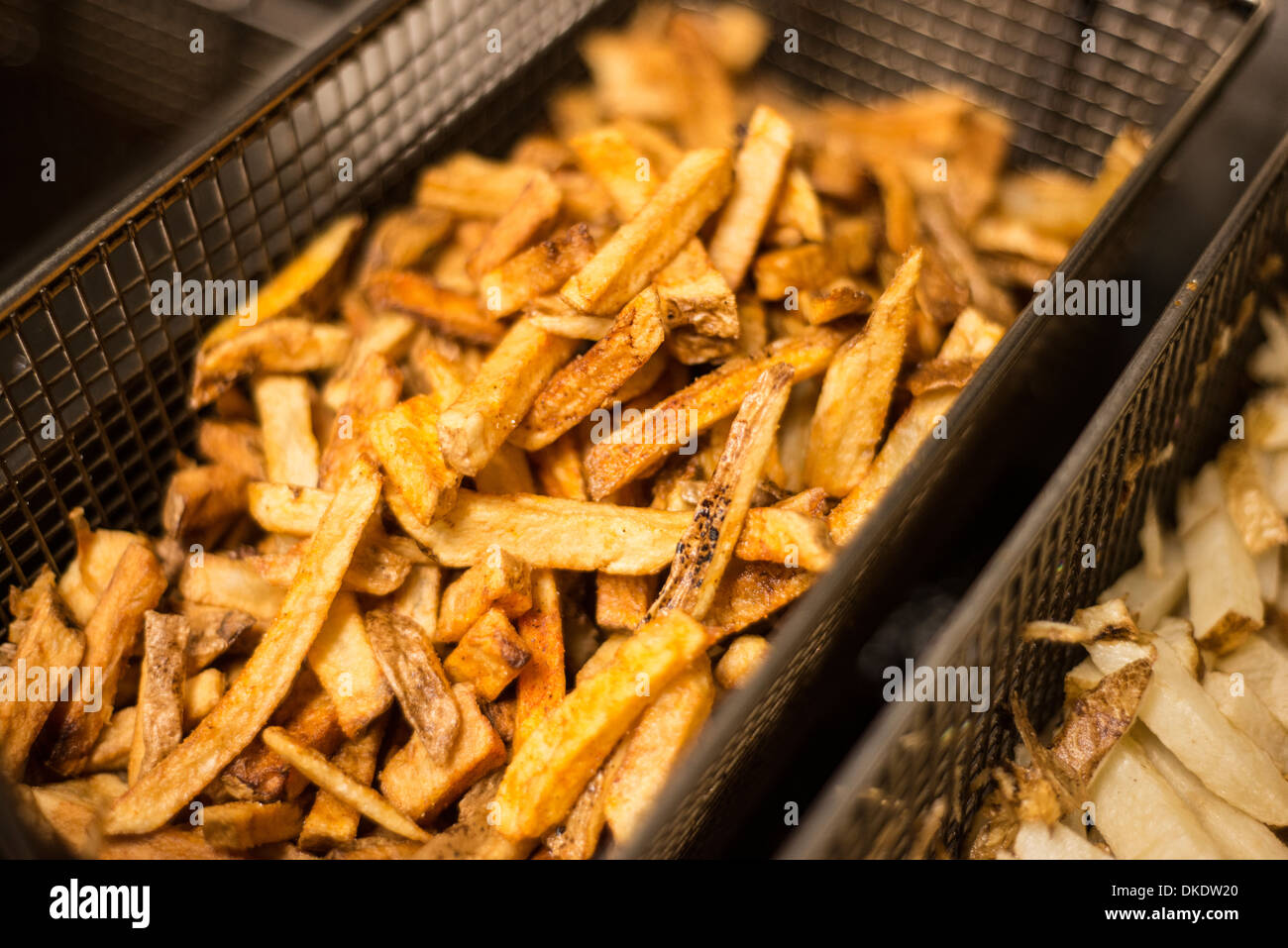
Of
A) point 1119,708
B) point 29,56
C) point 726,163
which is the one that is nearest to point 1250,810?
point 1119,708

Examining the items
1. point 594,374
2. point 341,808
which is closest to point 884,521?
point 594,374

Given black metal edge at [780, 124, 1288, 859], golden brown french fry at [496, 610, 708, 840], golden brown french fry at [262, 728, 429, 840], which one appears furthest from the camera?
golden brown french fry at [262, 728, 429, 840]

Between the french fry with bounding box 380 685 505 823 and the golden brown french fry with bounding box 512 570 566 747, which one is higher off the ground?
the golden brown french fry with bounding box 512 570 566 747

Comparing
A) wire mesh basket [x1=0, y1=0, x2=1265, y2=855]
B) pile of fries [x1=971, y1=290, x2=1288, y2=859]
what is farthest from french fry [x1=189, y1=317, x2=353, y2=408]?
pile of fries [x1=971, y1=290, x2=1288, y2=859]

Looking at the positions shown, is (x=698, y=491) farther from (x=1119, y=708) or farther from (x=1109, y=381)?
(x=1109, y=381)

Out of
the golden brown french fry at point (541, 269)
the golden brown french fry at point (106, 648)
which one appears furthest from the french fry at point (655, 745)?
the golden brown french fry at point (106, 648)

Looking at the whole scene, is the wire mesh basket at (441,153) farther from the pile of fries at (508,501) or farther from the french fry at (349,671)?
the french fry at (349,671)

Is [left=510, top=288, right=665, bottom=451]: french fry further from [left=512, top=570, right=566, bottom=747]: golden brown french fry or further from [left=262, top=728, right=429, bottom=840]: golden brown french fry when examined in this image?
[left=262, top=728, right=429, bottom=840]: golden brown french fry
